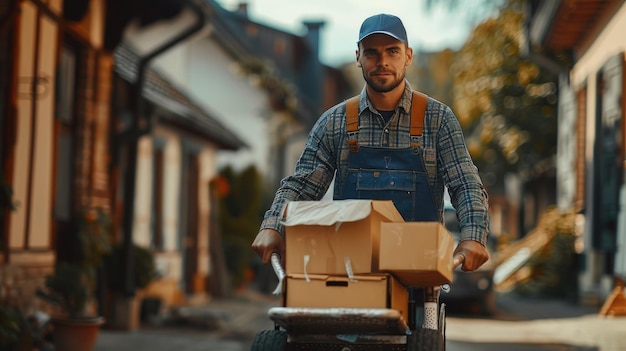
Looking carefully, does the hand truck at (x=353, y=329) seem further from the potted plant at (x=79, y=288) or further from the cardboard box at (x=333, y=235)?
the potted plant at (x=79, y=288)

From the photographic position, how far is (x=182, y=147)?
63.4 ft

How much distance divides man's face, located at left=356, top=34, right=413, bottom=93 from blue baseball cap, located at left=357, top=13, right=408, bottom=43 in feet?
0.08

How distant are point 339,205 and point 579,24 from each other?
46.6ft

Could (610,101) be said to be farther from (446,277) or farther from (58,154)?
(446,277)

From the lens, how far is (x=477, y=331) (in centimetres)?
1444

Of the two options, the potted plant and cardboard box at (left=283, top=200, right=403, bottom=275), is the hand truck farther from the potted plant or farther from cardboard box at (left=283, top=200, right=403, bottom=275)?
the potted plant

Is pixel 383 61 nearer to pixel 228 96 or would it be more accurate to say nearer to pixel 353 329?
pixel 353 329

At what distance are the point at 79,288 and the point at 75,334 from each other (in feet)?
2.73

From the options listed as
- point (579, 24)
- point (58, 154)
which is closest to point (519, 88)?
point (579, 24)

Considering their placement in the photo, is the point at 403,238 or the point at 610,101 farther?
the point at 610,101

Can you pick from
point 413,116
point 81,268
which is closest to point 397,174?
point 413,116

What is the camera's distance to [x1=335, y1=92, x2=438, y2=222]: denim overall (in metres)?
4.79

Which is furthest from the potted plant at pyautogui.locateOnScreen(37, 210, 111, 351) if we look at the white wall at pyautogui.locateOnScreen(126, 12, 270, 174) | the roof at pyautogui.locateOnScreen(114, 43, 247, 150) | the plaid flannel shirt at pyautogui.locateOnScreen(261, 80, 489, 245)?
the white wall at pyautogui.locateOnScreen(126, 12, 270, 174)

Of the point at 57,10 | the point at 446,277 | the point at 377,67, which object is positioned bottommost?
the point at 446,277
